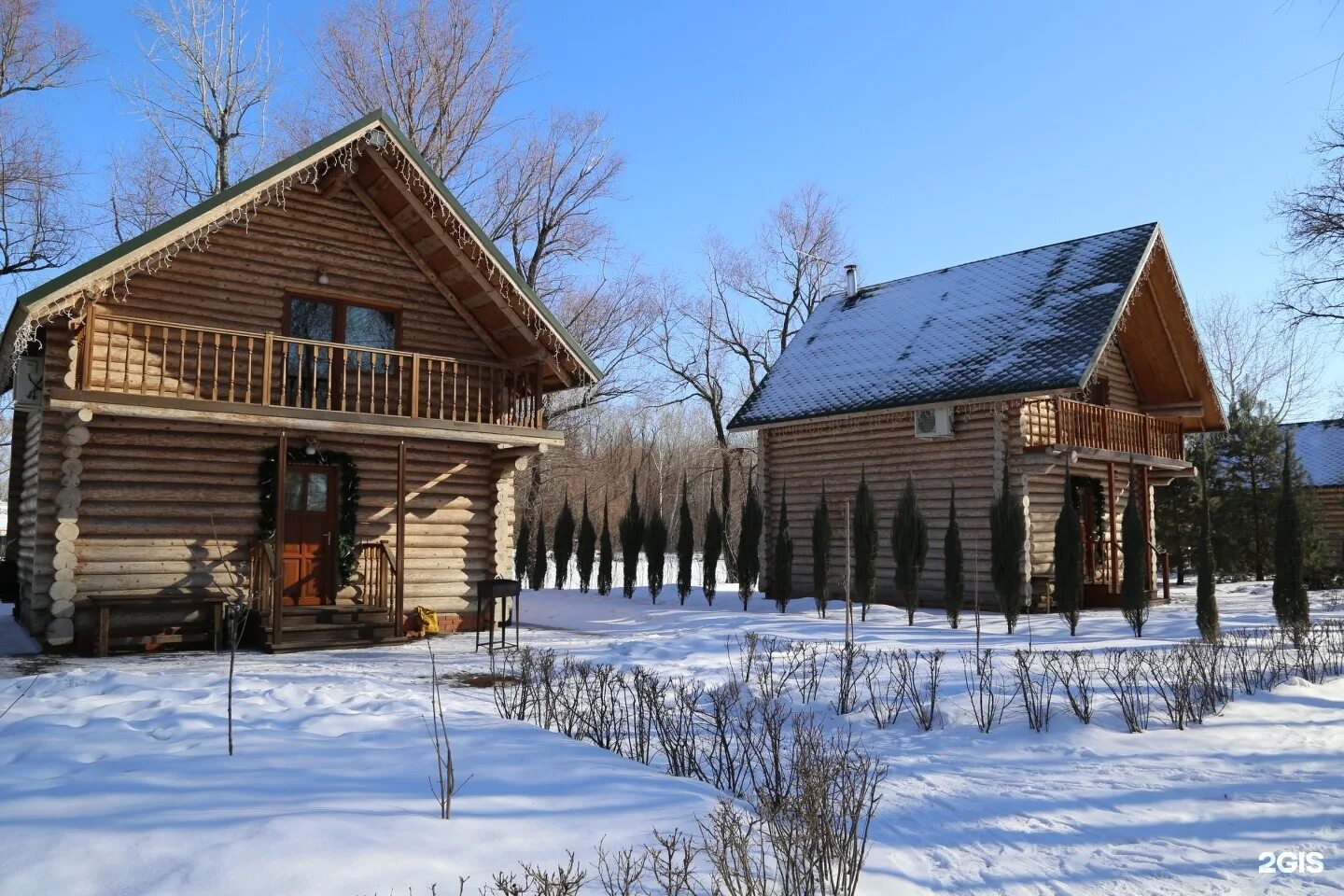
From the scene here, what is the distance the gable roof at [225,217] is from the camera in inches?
450

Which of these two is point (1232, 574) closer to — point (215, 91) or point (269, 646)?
point (269, 646)

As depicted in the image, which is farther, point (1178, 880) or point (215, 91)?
point (215, 91)

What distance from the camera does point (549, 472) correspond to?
129 ft

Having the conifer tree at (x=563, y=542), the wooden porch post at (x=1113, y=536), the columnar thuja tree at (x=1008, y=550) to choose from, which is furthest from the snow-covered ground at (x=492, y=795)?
the conifer tree at (x=563, y=542)

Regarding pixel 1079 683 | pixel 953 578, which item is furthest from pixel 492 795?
pixel 953 578

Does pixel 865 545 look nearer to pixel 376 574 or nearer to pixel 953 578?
pixel 953 578

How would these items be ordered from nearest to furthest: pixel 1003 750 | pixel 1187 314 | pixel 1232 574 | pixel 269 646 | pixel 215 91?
1. pixel 1003 750
2. pixel 269 646
3. pixel 1187 314
4. pixel 215 91
5. pixel 1232 574

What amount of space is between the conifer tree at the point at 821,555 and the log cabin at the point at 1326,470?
804 inches

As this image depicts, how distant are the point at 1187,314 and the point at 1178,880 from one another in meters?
19.5

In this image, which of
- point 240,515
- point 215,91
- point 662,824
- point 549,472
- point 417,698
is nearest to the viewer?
point 662,824

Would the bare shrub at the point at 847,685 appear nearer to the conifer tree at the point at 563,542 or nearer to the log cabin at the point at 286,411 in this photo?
the log cabin at the point at 286,411

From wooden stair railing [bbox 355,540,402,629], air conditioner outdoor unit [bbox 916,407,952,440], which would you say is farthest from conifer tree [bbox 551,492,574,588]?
wooden stair railing [bbox 355,540,402,629]

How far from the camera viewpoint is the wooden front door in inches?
561

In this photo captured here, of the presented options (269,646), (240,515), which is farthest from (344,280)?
(269,646)
